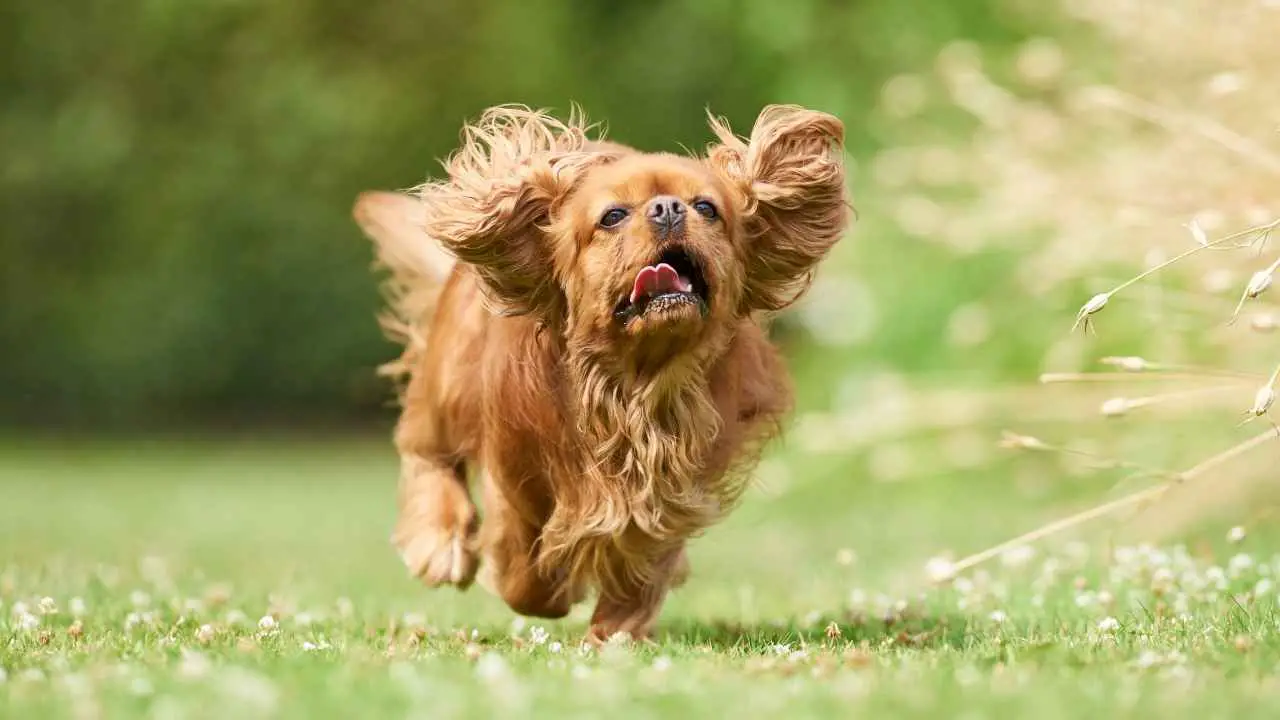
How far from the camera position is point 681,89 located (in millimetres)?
15602

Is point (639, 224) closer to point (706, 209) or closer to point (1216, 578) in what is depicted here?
point (706, 209)

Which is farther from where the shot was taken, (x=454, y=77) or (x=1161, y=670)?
(x=454, y=77)

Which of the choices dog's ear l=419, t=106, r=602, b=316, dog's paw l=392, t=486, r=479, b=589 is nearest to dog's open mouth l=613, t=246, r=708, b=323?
dog's ear l=419, t=106, r=602, b=316

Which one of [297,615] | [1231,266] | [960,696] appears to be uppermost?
[1231,266]

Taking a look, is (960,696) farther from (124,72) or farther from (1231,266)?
(124,72)

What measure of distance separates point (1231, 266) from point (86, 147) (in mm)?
11431

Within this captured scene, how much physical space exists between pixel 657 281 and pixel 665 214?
142 millimetres

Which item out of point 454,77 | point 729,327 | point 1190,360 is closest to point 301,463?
point 454,77

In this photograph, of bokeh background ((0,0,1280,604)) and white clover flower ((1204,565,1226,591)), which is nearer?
white clover flower ((1204,565,1226,591))

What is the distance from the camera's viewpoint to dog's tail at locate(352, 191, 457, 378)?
5.14 m

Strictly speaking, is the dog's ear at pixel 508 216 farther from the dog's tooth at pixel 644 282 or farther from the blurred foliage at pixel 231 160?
the blurred foliage at pixel 231 160

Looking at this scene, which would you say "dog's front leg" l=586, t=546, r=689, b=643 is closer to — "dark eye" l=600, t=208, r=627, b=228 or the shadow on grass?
the shadow on grass

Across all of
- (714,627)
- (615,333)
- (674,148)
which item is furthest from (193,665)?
(674,148)

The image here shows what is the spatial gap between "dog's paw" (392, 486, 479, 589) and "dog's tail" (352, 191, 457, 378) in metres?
0.66
